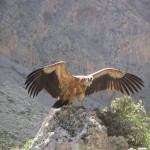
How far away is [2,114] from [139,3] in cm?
3001

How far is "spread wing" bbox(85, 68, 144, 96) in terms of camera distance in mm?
11352

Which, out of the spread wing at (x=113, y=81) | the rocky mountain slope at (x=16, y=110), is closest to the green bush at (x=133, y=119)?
the spread wing at (x=113, y=81)

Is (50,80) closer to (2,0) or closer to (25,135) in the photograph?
(25,135)

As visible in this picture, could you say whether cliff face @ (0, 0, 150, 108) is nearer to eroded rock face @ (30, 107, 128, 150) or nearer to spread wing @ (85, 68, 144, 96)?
spread wing @ (85, 68, 144, 96)

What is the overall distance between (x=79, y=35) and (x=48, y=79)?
150 feet

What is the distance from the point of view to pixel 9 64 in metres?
50.0

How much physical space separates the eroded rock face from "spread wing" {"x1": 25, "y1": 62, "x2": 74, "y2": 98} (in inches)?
32.5

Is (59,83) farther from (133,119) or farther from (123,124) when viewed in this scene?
(133,119)

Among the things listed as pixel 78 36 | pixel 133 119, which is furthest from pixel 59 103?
pixel 78 36

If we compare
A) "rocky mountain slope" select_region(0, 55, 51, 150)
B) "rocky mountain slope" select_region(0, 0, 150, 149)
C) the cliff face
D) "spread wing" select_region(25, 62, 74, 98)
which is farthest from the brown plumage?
the cliff face

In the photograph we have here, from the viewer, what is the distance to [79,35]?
56062 millimetres

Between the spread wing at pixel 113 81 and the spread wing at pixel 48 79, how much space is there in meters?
0.99

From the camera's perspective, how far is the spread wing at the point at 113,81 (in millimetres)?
11352

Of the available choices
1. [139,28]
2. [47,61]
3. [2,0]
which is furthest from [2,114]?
[139,28]
